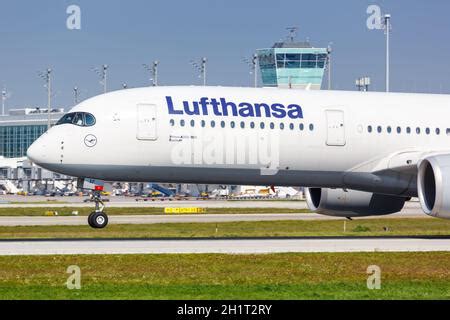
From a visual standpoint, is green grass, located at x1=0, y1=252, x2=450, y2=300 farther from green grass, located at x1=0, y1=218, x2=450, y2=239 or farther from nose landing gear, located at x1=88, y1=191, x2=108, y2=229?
green grass, located at x1=0, y1=218, x2=450, y2=239

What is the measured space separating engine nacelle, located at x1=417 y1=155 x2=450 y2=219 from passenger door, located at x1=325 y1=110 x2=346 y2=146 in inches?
128

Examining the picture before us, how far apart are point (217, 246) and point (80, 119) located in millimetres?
7273

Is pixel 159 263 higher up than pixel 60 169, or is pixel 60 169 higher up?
pixel 60 169

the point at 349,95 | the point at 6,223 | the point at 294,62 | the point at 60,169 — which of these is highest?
the point at 294,62

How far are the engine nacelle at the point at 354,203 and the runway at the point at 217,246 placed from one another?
3.19 meters

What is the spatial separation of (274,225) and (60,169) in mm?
22729

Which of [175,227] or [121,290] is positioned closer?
[121,290]

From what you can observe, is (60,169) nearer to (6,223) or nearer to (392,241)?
(392,241)

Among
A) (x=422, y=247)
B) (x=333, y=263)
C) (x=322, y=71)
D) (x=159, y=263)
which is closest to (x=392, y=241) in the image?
(x=422, y=247)

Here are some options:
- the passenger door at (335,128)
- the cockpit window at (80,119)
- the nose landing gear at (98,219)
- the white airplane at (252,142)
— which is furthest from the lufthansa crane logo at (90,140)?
the passenger door at (335,128)

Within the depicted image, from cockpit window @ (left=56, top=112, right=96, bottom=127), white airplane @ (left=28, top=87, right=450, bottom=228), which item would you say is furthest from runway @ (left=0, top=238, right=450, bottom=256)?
cockpit window @ (left=56, top=112, right=96, bottom=127)
